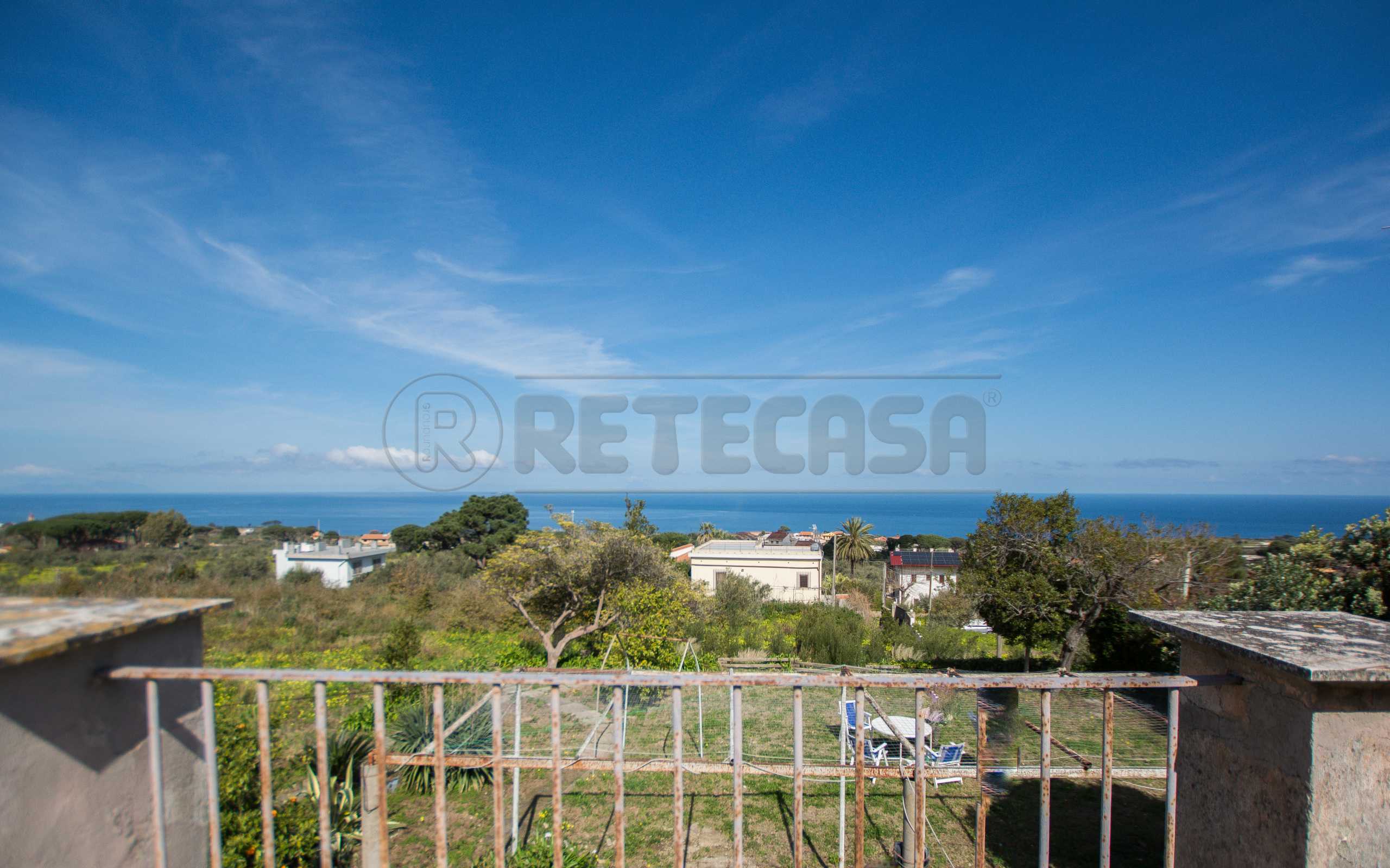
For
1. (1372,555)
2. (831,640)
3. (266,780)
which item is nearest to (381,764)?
(266,780)

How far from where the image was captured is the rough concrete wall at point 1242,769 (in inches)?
72.7

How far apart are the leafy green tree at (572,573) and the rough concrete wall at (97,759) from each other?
9920mm

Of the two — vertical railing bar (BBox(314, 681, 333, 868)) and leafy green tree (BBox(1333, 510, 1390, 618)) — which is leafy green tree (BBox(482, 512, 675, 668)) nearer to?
vertical railing bar (BBox(314, 681, 333, 868))

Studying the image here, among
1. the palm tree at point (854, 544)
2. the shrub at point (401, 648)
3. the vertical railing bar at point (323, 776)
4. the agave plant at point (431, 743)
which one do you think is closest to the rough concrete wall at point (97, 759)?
the vertical railing bar at point (323, 776)

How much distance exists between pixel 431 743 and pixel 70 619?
6974mm

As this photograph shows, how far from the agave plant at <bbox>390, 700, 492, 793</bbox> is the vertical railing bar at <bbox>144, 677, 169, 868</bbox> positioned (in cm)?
580

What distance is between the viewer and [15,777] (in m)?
1.50

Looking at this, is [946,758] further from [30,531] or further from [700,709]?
[30,531]

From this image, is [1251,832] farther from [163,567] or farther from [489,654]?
[163,567]

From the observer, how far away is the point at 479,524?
129 ft

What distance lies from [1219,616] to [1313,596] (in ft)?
22.1

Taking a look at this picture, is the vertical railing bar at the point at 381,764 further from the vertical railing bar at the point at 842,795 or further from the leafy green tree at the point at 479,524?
the leafy green tree at the point at 479,524

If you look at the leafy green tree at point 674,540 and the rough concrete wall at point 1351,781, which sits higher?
the rough concrete wall at point 1351,781

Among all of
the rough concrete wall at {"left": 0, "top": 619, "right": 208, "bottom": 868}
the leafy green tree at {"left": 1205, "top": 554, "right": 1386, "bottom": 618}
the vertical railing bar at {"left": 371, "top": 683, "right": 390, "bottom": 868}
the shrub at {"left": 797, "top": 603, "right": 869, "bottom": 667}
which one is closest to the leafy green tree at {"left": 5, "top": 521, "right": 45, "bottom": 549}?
the shrub at {"left": 797, "top": 603, "right": 869, "bottom": 667}
